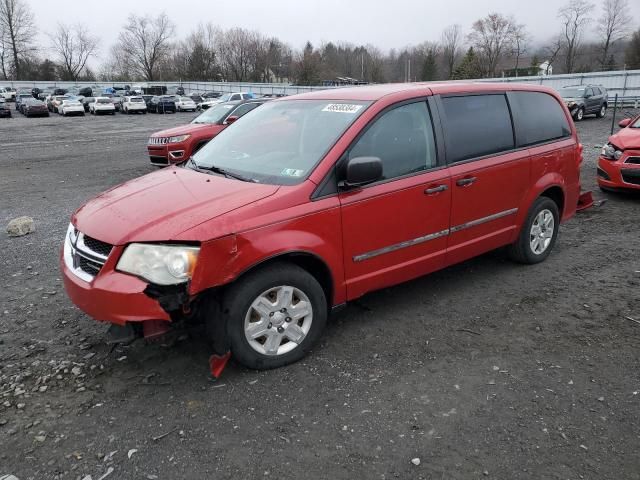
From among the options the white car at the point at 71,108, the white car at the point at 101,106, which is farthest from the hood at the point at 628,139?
the white car at the point at 101,106

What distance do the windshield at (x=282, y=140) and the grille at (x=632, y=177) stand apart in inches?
233

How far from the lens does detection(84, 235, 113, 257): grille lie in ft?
10.3

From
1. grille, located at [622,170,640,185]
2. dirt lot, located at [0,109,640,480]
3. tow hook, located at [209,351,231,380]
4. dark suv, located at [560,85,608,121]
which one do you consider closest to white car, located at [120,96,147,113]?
dark suv, located at [560,85,608,121]

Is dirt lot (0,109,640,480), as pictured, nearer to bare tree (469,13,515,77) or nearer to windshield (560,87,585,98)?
windshield (560,87,585,98)

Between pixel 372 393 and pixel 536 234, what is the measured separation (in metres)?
3.00

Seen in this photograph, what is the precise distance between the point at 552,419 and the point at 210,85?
7442 cm

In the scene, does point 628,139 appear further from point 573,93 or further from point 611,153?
point 573,93

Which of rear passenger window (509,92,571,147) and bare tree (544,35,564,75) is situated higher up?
bare tree (544,35,564,75)

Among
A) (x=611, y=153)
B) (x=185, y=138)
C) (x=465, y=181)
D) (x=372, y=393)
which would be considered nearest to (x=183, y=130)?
(x=185, y=138)

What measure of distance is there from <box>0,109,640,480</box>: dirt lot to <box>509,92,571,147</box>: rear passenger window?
4.56 feet

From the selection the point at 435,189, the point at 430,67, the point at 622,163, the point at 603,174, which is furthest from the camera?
the point at 430,67

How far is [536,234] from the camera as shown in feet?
17.1

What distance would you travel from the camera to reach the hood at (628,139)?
7781mm

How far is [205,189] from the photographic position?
3531 millimetres
